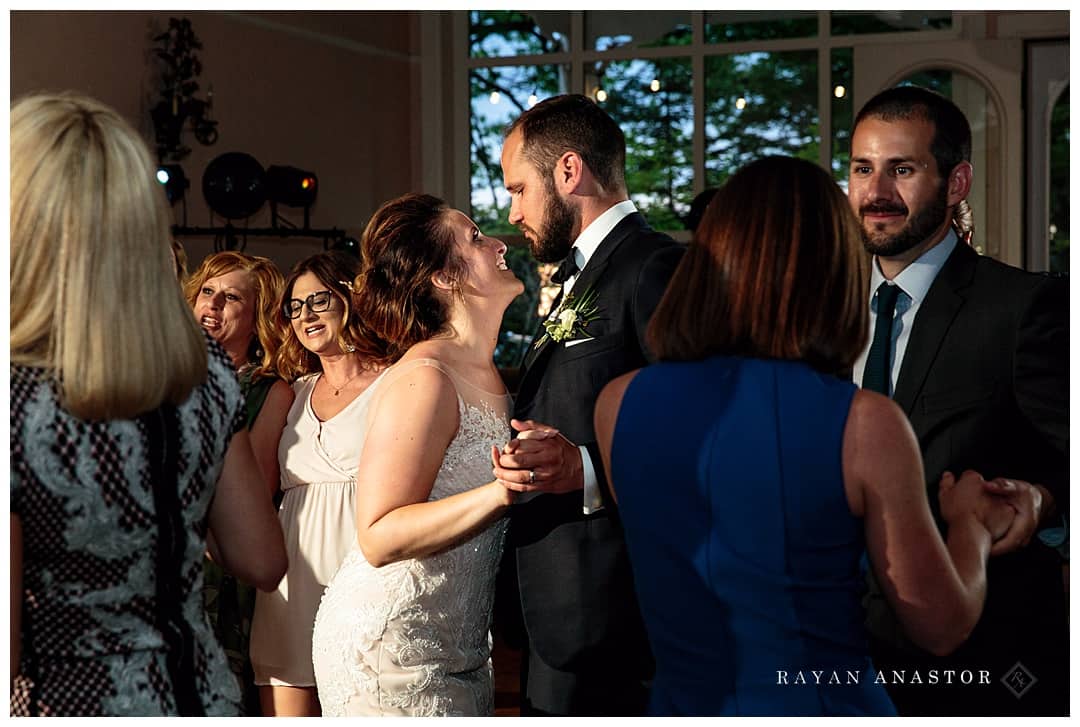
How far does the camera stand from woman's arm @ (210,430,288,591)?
1660 mm

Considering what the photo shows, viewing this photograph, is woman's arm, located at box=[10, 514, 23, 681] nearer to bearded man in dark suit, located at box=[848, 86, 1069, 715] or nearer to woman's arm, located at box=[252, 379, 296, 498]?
bearded man in dark suit, located at box=[848, 86, 1069, 715]

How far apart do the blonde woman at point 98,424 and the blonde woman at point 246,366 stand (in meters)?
1.36

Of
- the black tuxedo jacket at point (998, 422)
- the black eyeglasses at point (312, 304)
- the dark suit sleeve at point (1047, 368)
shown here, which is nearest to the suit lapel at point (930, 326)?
the black tuxedo jacket at point (998, 422)

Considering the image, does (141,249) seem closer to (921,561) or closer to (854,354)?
(854,354)

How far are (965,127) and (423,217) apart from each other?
1.11m

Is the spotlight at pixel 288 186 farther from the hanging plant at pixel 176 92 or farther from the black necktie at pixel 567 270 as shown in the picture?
the black necktie at pixel 567 270

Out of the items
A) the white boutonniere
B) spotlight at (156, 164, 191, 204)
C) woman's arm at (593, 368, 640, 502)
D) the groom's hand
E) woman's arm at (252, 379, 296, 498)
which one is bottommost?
woman's arm at (252, 379, 296, 498)

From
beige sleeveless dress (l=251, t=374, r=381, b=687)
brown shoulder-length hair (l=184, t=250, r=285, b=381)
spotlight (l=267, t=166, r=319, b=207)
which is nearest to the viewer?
beige sleeveless dress (l=251, t=374, r=381, b=687)

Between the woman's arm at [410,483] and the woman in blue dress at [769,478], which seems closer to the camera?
the woman in blue dress at [769,478]

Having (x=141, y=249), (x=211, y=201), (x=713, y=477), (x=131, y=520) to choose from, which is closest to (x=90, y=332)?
(x=141, y=249)

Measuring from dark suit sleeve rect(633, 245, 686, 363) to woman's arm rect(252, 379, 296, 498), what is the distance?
126cm

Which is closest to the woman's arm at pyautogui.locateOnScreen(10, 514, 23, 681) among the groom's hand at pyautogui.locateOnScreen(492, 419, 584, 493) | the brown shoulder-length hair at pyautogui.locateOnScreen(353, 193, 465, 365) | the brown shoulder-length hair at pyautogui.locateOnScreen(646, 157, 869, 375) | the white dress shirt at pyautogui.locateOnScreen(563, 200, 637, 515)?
the groom's hand at pyautogui.locateOnScreen(492, 419, 584, 493)

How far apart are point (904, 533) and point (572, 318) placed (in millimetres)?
962

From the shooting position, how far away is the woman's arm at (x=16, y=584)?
1465 mm
